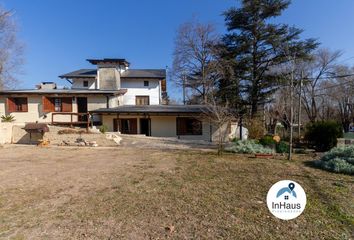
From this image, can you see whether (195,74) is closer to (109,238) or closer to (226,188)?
(226,188)

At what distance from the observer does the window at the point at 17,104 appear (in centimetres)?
1992

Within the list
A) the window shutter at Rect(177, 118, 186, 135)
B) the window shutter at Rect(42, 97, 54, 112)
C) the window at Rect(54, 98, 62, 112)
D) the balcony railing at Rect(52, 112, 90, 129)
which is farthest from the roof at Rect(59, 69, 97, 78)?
the window shutter at Rect(177, 118, 186, 135)

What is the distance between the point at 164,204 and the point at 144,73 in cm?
2534

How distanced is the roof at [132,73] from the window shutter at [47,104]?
26.1 ft

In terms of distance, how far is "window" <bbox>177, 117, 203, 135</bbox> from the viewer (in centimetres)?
2000

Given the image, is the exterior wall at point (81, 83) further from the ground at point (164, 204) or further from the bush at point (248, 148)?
the ground at point (164, 204)

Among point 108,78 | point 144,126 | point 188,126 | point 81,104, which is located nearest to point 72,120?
point 81,104

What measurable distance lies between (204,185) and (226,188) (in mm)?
588

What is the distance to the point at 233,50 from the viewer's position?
19.0m

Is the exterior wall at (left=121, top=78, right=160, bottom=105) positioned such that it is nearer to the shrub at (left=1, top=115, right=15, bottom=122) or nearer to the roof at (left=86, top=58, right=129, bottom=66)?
the roof at (left=86, top=58, right=129, bottom=66)

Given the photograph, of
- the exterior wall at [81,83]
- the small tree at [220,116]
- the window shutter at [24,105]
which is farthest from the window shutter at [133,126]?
the exterior wall at [81,83]

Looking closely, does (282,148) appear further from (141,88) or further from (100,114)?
(141,88)

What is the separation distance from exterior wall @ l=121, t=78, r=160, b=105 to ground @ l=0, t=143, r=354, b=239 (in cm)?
1977

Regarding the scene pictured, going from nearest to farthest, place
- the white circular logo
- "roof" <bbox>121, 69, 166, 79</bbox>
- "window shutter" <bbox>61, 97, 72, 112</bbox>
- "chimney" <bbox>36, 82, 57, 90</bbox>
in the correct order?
the white circular logo, "window shutter" <bbox>61, 97, 72, 112</bbox>, "chimney" <bbox>36, 82, 57, 90</bbox>, "roof" <bbox>121, 69, 166, 79</bbox>
